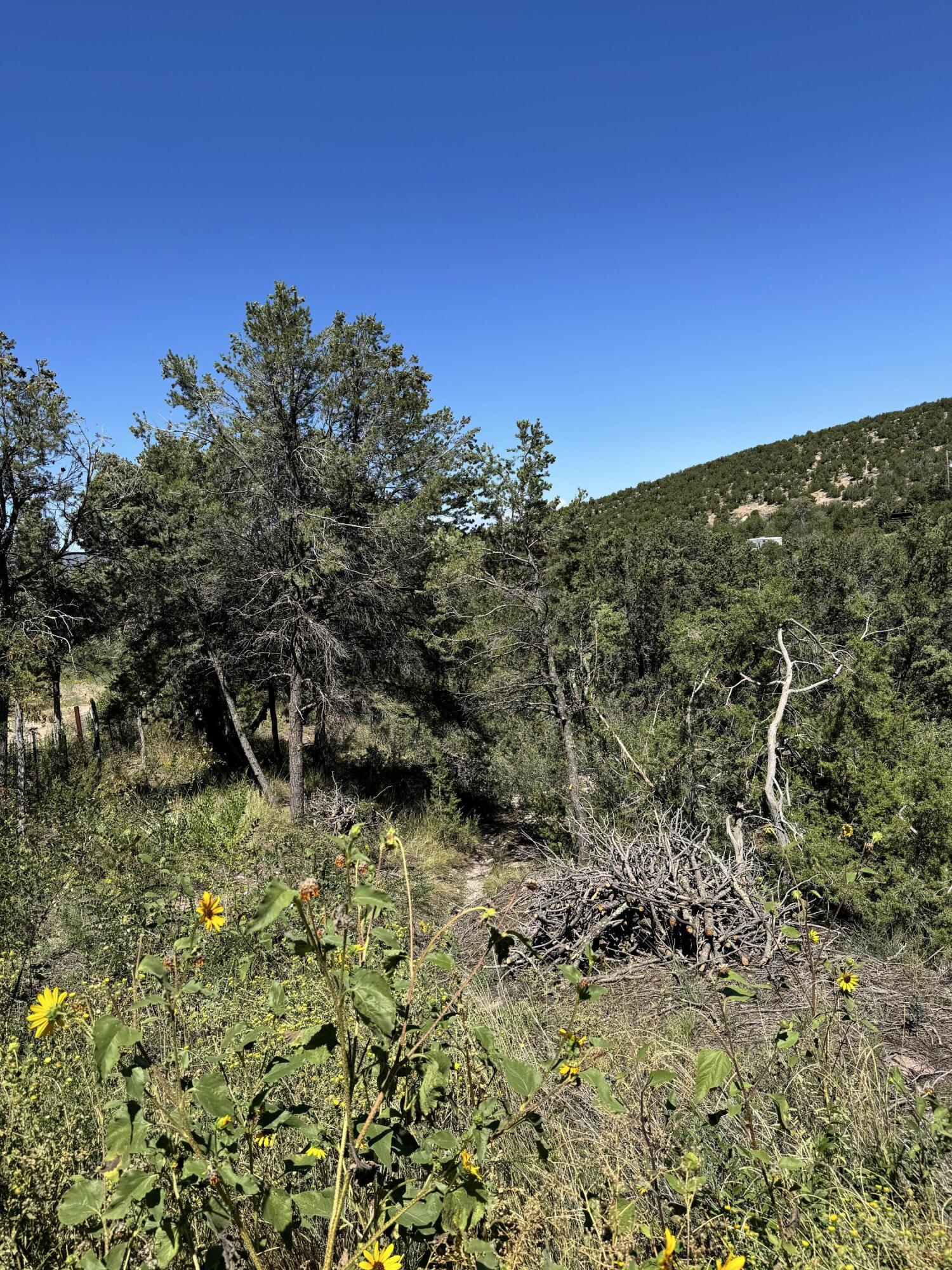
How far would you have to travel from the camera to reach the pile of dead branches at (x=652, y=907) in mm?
5406

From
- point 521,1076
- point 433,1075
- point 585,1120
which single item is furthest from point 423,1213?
point 585,1120

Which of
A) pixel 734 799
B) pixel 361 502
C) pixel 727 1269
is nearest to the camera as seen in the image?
pixel 727 1269

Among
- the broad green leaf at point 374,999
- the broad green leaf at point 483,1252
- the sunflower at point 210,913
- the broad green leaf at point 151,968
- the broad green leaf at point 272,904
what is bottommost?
the broad green leaf at point 483,1252

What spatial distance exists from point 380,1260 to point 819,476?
135 feet

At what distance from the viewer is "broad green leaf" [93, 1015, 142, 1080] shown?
0.97 metres

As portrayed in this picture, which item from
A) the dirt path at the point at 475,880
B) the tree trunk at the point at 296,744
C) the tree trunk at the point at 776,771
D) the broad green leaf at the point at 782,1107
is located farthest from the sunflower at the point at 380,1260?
the tree trunk at the point at 296,744

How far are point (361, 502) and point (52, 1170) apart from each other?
8556 mm

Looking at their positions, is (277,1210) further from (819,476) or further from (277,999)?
(819,476)

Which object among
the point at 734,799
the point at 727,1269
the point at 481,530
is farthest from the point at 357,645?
the point at 727,1269

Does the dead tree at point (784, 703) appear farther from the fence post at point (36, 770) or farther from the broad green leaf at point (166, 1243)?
the fence post at point (36, 770)

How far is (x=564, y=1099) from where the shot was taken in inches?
127

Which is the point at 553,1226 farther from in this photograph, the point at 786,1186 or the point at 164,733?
the point at 164,733

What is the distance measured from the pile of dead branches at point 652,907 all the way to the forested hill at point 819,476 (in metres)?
24.9

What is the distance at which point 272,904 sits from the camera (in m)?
0.99
